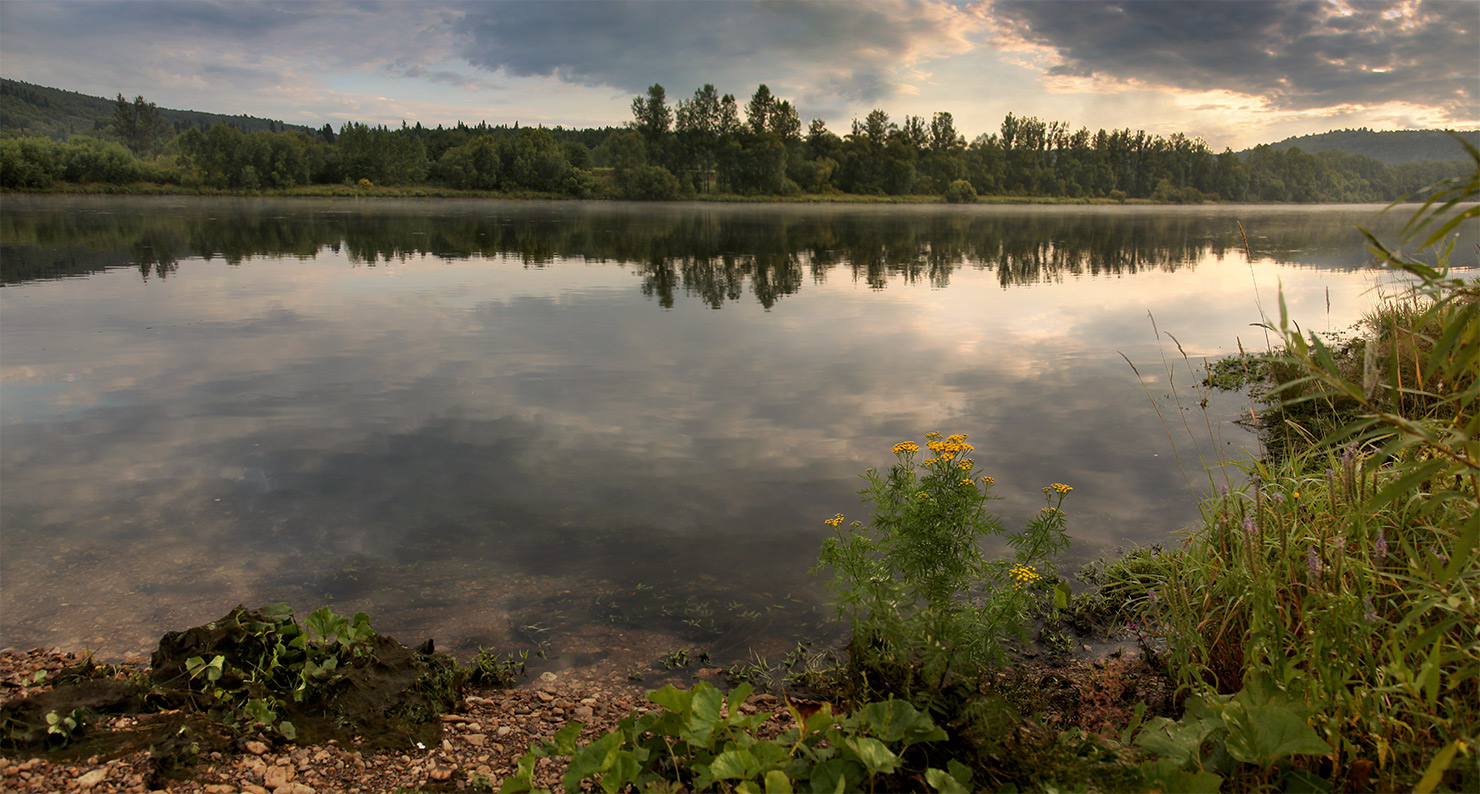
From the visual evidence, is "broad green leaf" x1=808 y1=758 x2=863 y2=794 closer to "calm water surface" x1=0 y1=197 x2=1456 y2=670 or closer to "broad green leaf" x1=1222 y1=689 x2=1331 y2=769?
"broad green leaf" x1=1222 y1=689 x2=1331 y2=769

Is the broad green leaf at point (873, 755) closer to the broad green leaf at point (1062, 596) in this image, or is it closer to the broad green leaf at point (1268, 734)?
the broad green leaf at point (1268, 734)

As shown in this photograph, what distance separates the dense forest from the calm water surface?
312ft

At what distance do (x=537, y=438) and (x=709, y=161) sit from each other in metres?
118

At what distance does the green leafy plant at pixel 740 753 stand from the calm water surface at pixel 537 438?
1.40 metres

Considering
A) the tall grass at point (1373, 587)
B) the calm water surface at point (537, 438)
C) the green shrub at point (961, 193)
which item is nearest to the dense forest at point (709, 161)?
the green shrub at point (961, 193)

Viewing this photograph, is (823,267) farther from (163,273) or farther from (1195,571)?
(1195,571)

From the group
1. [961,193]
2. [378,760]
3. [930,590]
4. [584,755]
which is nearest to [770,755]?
[584,755]

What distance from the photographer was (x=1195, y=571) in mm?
4641

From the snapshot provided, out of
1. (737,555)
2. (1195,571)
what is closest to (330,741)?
(737,555)

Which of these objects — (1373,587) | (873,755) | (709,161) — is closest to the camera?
(873,755)

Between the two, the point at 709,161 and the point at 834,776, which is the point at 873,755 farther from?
the point at 709,161

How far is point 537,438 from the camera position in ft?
26.2

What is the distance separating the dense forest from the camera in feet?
352

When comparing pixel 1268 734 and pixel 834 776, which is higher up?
pixel 1268 734
